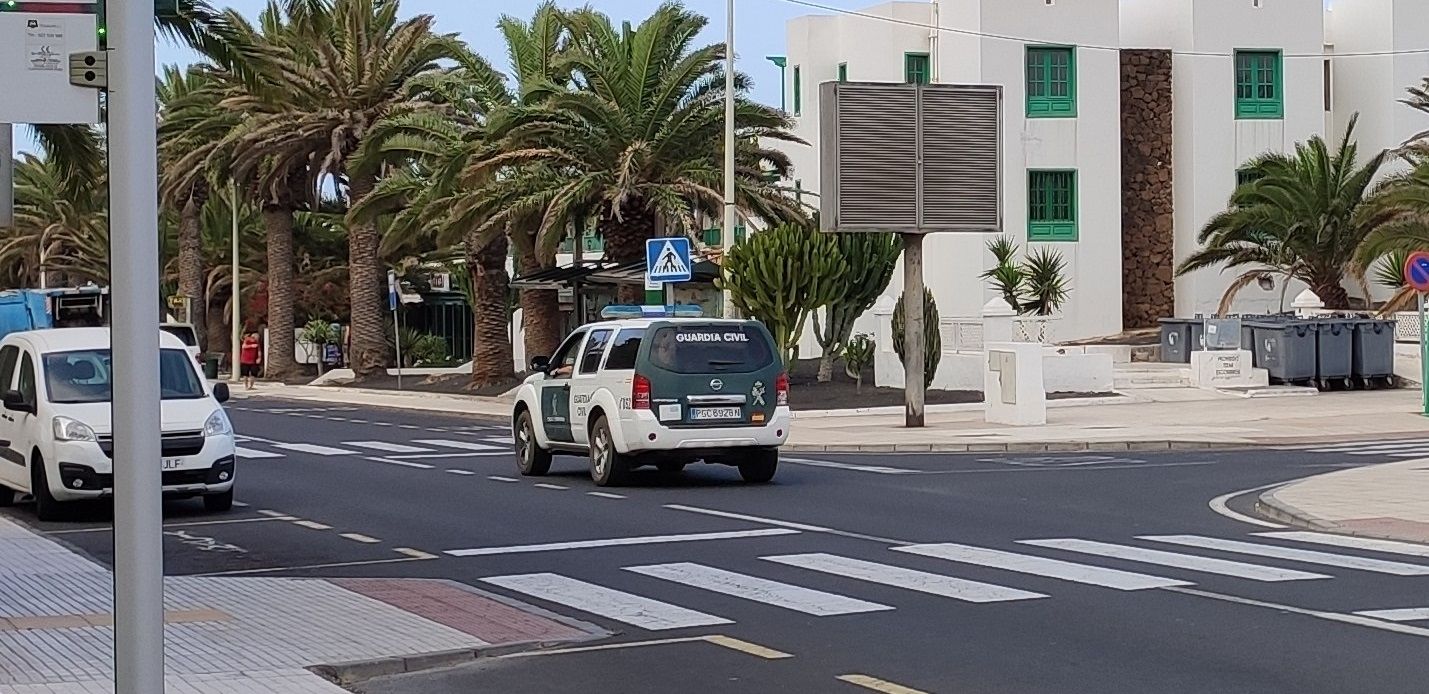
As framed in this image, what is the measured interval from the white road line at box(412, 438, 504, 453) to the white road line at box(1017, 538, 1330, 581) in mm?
14475

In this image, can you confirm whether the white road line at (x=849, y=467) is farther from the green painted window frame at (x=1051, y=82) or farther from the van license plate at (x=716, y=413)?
the green painted window frame at (x=1051, y=82)

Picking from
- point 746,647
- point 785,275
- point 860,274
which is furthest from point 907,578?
point 860,274

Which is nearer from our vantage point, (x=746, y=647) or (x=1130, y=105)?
(x=746, y=647)

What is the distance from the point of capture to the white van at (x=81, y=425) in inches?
683

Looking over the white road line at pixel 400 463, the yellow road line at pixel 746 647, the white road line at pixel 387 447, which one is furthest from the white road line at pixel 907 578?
the white road line at pixel 387 447

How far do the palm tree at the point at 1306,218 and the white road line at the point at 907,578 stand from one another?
35.2 meters

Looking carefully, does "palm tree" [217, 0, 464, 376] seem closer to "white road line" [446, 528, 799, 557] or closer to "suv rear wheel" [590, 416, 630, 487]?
"suv rear wheel" [590, 416, 630, 487]

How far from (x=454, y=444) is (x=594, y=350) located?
8377 mm

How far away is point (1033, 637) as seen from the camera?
10320 millimetres

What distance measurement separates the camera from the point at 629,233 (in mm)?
40875

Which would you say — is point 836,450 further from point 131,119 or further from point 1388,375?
point 131,119

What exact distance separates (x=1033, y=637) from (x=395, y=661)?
3455mm

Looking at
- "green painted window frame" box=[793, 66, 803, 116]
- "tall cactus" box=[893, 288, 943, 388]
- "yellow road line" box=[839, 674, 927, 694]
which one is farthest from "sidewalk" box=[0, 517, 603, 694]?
"green painted window frame" box=[793, 66, 803, 116]

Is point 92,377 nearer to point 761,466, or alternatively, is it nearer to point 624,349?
point 624,349
